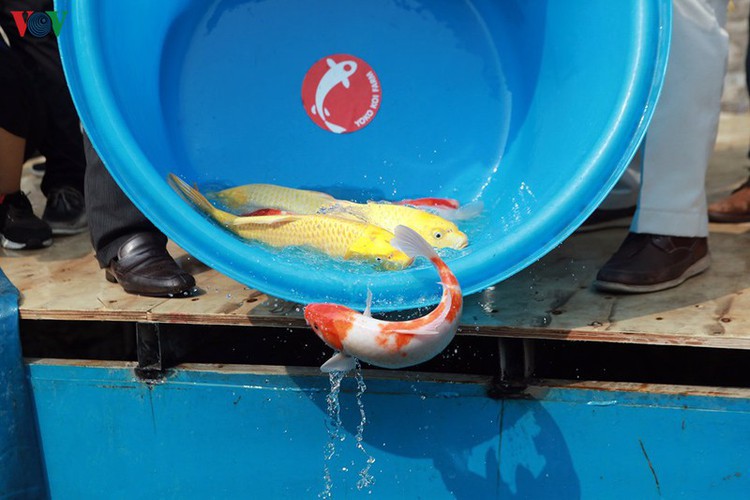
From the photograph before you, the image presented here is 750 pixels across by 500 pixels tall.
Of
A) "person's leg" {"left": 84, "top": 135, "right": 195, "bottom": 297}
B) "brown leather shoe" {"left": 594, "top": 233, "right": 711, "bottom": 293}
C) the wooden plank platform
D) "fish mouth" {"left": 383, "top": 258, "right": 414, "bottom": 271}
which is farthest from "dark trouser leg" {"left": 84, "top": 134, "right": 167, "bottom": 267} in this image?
"brown leather shoe" {"left": 594, "top": 233, "right": 711, "bottom": 293}

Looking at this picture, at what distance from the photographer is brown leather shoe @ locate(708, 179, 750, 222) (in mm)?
2768

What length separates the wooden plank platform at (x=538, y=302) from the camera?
78.2 inches

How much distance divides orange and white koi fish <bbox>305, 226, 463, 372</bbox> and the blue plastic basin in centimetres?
28

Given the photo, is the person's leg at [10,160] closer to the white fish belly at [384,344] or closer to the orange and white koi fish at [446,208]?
the orange and white koi fish at [446,208]

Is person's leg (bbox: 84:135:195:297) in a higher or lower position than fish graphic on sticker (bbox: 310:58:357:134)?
lower

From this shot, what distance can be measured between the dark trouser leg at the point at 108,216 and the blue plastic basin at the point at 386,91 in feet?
0.47

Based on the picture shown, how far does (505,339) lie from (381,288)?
0.35 m

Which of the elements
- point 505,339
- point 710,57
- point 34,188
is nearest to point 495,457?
point 505,339

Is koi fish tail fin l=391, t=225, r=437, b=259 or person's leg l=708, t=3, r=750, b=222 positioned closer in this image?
koi fish tail fin l=391, t=225, r=437, b=259

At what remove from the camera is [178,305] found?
2.21 m

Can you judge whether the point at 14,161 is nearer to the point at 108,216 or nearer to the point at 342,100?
the point at 108,216

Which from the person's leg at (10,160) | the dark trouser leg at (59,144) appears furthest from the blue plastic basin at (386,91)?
the dark trouser leg at (59,144)

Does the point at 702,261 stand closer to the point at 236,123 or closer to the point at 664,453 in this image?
the point at 664,453

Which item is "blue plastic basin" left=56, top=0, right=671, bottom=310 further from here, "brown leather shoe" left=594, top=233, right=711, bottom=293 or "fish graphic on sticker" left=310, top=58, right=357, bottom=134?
"brown leather shoe" left=594, top=233, right=711, bottom=293
